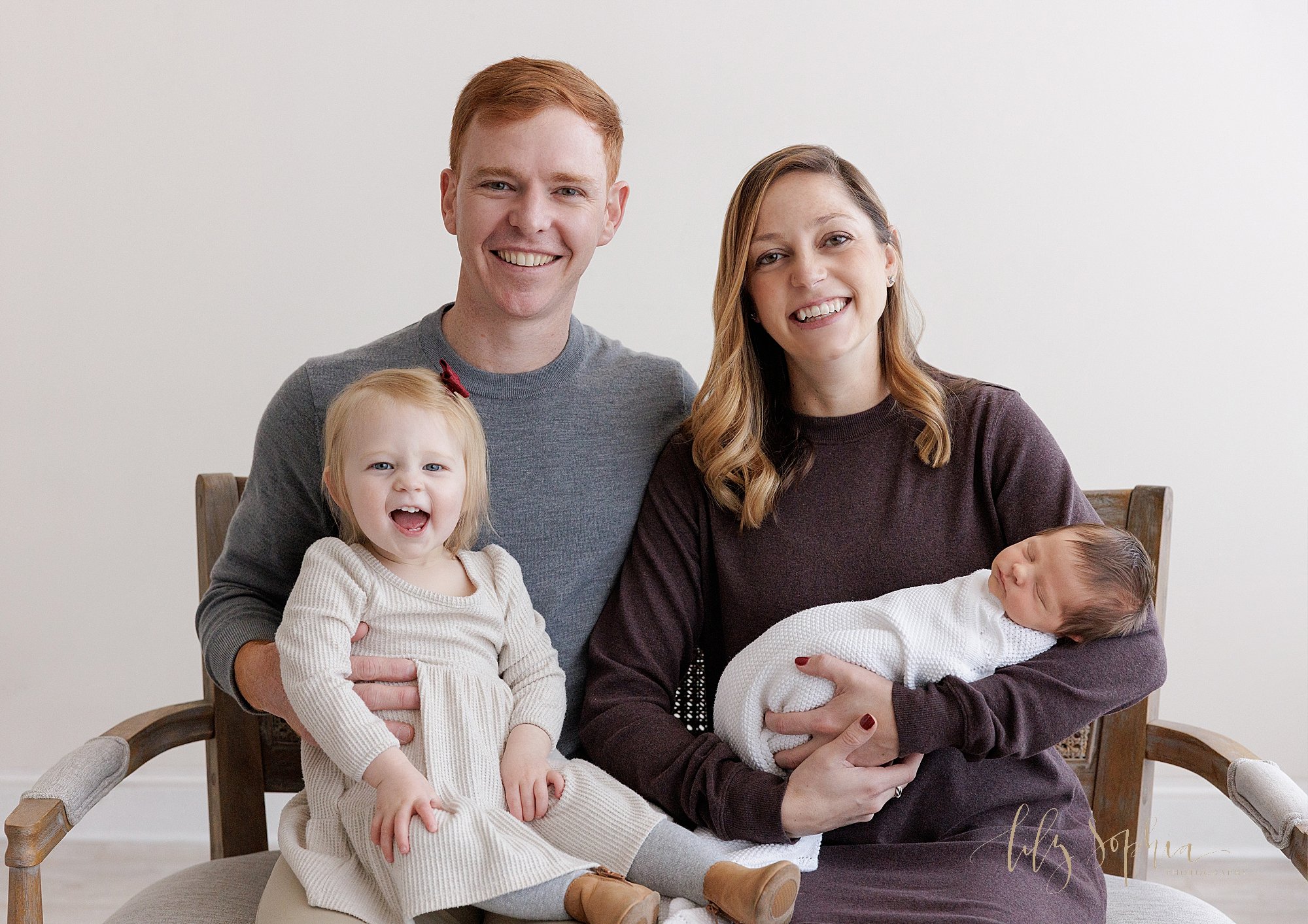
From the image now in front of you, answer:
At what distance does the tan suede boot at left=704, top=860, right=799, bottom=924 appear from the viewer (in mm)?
1372

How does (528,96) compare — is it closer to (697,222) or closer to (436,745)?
(436,745)

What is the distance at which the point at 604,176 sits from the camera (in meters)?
1.89

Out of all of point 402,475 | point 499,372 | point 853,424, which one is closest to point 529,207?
point 499,372

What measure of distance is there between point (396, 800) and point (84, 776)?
54 centimetres

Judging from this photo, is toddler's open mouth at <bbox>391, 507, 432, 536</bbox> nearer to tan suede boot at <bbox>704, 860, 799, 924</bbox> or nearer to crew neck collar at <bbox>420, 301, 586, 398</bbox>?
crew neck collar at <bbox>420, 301, 586, 398</bbox>

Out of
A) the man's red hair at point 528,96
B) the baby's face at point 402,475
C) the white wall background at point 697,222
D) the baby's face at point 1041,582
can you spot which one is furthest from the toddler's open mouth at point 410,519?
the white wall background at point 697,222

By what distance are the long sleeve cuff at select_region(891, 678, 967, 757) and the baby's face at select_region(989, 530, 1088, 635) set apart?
164 mm

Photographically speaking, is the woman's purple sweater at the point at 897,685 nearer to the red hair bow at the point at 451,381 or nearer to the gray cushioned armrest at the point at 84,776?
the red hair bow at the point at 451,381

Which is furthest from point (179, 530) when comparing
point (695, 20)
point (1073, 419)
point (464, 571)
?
point (1073, 419)

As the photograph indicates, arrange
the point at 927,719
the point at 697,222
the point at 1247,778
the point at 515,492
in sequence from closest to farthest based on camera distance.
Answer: the point at 927,719 → the point at 1247,778 → the point at 515,492 → the point at 697,222

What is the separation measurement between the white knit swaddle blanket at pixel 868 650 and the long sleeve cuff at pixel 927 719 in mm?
46

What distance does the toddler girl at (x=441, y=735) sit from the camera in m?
1.41

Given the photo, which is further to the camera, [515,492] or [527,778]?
[515,492]

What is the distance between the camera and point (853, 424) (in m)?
1.86
